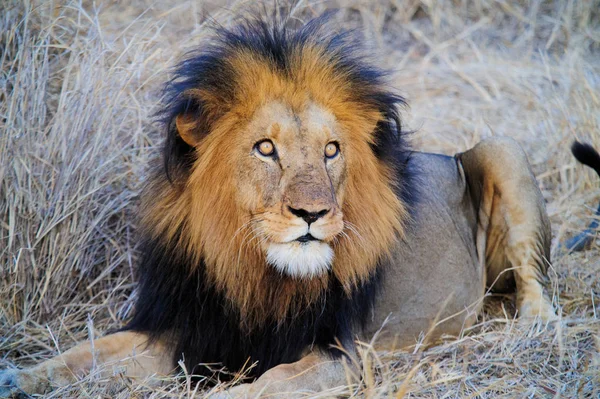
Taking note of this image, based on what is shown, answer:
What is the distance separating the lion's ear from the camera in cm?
298

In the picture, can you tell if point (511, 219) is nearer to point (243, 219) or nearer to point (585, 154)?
point (585, 154)

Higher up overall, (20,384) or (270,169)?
(270,169)

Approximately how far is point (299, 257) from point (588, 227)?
2.54 meters

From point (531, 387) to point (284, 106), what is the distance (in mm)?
1385

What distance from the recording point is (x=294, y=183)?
2.78 metres

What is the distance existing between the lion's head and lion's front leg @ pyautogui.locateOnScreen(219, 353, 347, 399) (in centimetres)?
21

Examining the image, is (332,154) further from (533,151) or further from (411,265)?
(533,151)

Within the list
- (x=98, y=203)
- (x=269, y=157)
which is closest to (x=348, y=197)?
(x=269, y=157)

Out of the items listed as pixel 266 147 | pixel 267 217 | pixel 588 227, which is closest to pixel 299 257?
pixel 267 217

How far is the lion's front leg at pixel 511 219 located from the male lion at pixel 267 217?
821 millimetres

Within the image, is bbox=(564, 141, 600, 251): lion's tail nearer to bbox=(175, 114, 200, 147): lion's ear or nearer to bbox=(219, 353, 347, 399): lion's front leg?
bbox=(219, 353, 347, 399): lion's front leg

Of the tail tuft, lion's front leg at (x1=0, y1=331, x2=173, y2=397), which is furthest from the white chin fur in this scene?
the tail tuft

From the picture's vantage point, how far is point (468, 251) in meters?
4.06

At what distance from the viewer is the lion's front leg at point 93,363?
2998 millimetres
